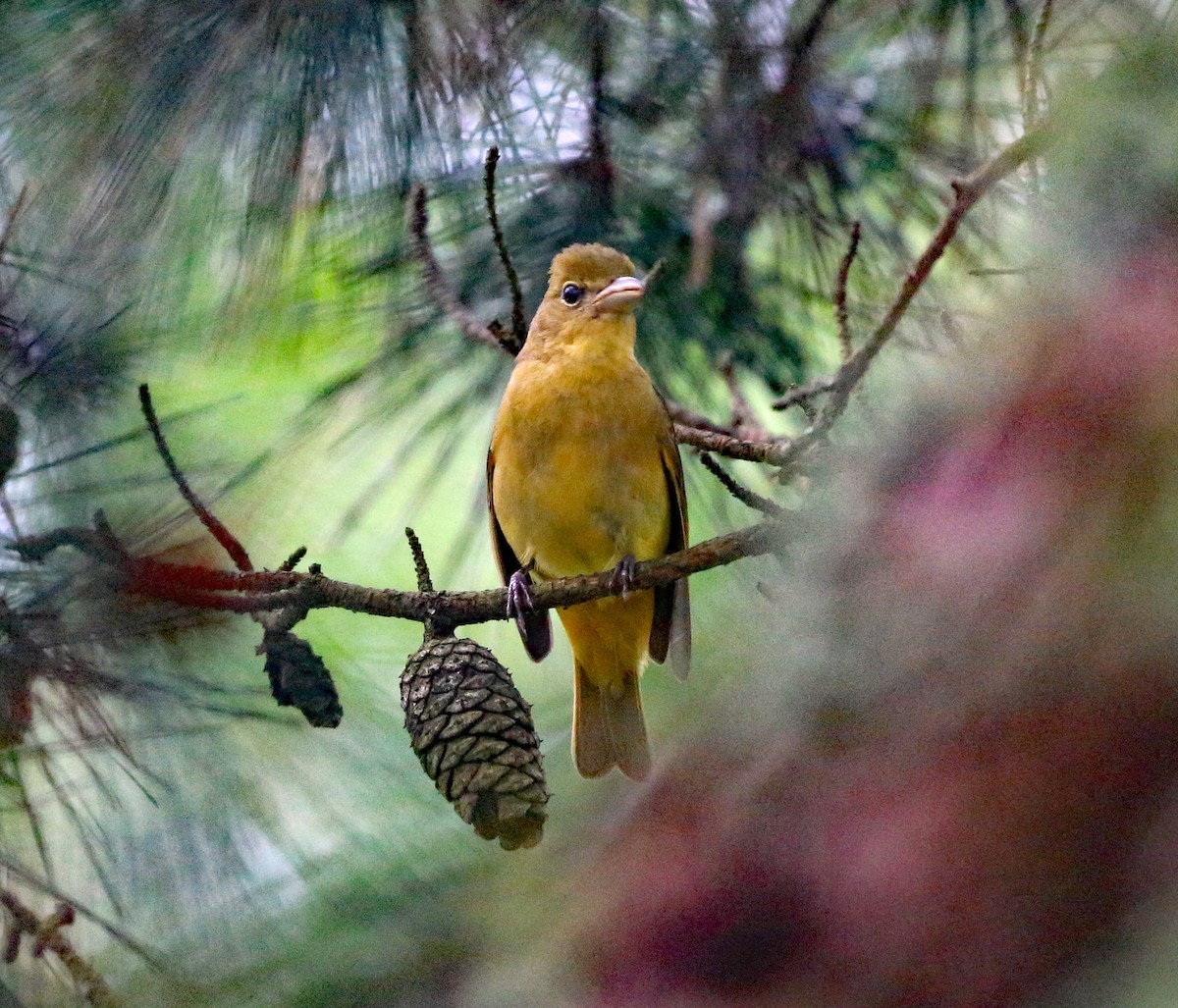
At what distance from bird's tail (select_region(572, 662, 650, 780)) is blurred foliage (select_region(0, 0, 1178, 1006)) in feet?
0.55

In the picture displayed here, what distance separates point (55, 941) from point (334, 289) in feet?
4.44

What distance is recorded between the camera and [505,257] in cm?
226

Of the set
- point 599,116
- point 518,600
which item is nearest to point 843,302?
point 599,116

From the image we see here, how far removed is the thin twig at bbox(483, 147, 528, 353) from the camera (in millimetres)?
2090

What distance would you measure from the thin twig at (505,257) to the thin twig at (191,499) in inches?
25.0

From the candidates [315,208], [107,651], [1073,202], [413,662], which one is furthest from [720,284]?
[1073,202]

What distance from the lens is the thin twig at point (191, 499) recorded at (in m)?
1.85

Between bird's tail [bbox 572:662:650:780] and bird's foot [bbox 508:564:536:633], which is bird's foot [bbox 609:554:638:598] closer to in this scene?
bird's foot [bbox 508:564:536:633]

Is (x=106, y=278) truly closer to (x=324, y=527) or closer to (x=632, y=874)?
(x=324, y=527)

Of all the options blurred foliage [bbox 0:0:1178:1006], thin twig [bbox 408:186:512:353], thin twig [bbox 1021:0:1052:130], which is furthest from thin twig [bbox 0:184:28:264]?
thin twig [bbox 1021:0:1052:130]

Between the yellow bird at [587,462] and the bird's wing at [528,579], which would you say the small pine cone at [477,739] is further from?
the bird's wing at [528,579]

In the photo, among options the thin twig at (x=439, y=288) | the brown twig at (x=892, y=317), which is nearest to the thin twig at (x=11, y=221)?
the thin twig at (x=439, y=288)

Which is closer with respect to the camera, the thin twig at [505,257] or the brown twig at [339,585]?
the brown twig at [339,585]

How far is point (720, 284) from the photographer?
2770 millimetres
